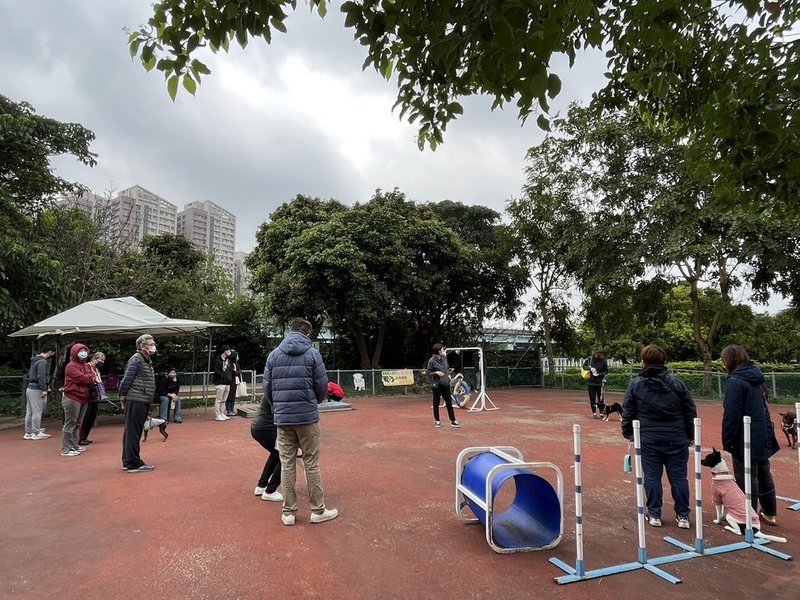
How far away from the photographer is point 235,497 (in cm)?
577

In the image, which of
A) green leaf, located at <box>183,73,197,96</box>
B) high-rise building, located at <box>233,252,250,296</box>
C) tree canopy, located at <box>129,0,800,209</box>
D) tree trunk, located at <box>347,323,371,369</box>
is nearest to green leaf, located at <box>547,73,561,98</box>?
tree canopy, located at <box>129,0,800,209</box>

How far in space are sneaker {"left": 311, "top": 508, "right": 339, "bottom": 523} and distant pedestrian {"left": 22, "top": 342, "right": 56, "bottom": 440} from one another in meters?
7.80

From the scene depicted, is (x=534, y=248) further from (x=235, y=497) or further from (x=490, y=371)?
(x=235, y=497)

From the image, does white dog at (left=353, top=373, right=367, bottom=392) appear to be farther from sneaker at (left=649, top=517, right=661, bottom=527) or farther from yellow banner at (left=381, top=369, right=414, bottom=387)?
sneaker at (left=649, top=517, right=661, bottom=527)

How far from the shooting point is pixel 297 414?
490cm

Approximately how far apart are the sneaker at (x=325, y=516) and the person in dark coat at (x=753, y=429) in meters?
3.74

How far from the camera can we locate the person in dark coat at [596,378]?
12719 mm

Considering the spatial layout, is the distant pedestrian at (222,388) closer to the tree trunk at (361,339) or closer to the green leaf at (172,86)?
the tree trunk at (361,339)

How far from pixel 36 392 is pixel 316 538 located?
8505mm

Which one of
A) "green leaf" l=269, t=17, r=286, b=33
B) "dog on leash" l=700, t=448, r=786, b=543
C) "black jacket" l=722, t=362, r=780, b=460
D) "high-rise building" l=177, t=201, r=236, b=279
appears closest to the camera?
"green leaf" l=269, t=17, r=286, b=33

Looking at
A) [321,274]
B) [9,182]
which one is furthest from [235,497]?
[321,274]

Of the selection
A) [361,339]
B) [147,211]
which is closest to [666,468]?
[361,339]

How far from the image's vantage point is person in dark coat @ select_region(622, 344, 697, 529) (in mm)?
4699

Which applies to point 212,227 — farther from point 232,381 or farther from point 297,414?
point 297,414
